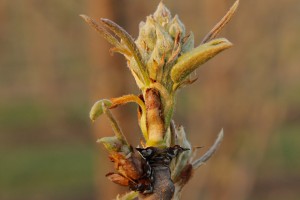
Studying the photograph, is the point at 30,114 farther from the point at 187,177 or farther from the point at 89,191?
the point at 187,177

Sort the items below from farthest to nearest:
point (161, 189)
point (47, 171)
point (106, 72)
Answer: point (47, 171)
point (106, 72)
point (161, 189)

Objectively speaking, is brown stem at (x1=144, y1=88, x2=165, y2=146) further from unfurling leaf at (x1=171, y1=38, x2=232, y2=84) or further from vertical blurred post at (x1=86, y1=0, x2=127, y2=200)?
vertical blurred post at (x1=86, y1=0, x2=127, y2=200)

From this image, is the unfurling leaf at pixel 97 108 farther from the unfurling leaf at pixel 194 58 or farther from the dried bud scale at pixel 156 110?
the unfurling leaf at pixel 194 58

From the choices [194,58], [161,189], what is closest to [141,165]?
[161,189]

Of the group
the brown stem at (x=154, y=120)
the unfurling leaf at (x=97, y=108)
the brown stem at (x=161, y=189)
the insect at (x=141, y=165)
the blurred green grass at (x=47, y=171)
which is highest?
the unfurling leaf at (x=97, y=108)

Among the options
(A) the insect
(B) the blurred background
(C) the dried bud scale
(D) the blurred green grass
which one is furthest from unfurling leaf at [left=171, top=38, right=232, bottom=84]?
(D) the blurred green grass

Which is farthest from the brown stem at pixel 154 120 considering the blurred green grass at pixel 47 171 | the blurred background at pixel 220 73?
the blurred green grass at pixel 47 171

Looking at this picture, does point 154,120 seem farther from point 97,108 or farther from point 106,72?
point 106,72

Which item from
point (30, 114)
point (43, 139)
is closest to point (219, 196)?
point (43, 139)
